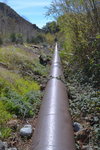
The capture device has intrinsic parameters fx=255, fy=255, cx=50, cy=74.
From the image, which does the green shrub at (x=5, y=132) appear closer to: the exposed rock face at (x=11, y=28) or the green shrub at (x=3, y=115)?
the green shrub at (x=3, y=115)

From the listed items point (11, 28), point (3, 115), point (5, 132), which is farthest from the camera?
point (11, 28)

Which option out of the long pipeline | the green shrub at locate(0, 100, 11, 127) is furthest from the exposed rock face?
the long pipeline

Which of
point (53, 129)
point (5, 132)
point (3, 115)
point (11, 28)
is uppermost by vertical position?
point (11, 28)

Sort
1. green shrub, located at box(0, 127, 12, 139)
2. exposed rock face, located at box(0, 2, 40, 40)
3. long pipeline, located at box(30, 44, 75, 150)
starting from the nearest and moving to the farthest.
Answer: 1. long pipeline, located at box(30, 44, 75, 150)
2. green shrub, located at box(0, 127, 12, 139)
3. exposed rock face, located at box(0, 2, 40, 40)

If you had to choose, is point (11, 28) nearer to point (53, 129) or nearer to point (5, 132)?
point (5, 132)

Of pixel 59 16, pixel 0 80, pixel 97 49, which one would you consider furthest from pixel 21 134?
pixel 59 16

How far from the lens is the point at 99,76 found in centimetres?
615

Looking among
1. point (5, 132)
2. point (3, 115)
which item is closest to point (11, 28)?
point (3, 115)

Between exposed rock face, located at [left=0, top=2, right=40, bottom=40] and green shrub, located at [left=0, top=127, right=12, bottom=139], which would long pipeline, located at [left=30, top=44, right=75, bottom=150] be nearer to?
green shrub, located at [left=0, top=127, right=12, bottom=139]

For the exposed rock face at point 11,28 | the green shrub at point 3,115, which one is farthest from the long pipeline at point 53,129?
the exposed rock face at point 11,28

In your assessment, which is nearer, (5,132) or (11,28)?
(5,132)

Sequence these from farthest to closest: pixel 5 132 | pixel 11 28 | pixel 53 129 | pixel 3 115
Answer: pixel 11 28 → pixel 3 115 → pixel 5 132 → pixel 53 129

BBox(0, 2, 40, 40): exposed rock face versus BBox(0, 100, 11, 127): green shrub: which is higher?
BBox(0, 2, 40, 40): exposed rock face

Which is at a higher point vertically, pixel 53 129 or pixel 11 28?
pixel 11 28
